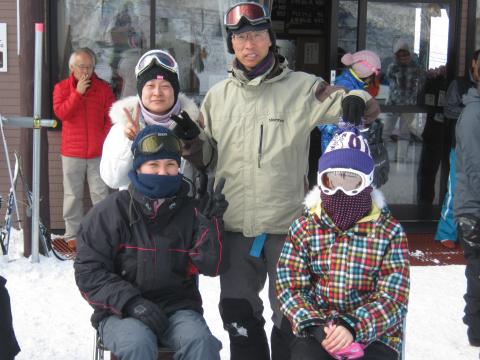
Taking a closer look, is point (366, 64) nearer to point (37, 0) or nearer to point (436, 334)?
point (436, 334)

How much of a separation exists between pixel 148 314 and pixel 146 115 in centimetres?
96

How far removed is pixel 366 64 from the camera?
218 inches

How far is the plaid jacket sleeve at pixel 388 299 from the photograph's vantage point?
2742 mm

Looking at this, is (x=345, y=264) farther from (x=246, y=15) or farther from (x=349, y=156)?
(x=246, y=15)

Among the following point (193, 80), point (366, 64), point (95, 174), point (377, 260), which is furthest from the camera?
point (193, 80)

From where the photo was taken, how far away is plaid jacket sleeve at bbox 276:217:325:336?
287 centimetres

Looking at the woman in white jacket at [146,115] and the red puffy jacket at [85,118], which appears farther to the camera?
the red puffy jacket at [85,118]

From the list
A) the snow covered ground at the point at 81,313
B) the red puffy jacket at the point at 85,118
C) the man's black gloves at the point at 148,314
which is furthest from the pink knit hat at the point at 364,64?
the man's black gloves at the point at 148,314

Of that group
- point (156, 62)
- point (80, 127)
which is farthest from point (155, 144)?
point (80, 127)

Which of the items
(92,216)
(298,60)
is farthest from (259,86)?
(298,60)

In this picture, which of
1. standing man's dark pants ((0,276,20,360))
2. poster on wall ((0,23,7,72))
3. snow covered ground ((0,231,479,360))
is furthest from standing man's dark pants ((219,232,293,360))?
poster on wall ((0,23,7,72))

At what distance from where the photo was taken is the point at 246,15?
3.24 metres

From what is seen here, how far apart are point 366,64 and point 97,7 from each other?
8.93 ft

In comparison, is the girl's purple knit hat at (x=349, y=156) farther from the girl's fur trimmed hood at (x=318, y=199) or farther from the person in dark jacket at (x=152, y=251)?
the person in dark jacket at (x=152, y=251)
